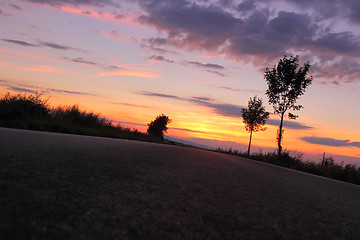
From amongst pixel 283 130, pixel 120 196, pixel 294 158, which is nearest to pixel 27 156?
pixel 120 196

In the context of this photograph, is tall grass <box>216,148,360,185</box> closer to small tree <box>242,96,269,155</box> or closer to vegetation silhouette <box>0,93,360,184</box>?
vegetation silhouette <box>0,93,360,184</box>

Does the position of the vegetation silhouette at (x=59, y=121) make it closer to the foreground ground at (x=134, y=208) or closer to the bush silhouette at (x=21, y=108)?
the bush silhouette at (x=21, y=108)

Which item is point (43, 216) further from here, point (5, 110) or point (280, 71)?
point (280, 71)

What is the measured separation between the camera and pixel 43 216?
1311mm

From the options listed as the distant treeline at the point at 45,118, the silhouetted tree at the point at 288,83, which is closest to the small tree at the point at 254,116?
the silhouetted tree at the point at 288,83

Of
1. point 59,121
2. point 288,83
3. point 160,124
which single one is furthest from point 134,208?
point 160,124

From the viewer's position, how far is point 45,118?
10.8 meters

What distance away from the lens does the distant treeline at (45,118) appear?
8977 millimetres

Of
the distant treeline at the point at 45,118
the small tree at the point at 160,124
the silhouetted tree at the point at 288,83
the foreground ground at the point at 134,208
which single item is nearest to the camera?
the foreground ground at the point at 134,208

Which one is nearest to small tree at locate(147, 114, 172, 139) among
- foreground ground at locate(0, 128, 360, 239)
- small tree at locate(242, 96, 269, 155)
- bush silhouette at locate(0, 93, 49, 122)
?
small tree at locate(242, 96, 269, 155)

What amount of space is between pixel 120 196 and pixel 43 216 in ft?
2.04

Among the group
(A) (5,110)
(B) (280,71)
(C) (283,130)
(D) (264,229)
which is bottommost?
(D) (264,229)

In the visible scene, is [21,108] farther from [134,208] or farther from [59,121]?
[134,208]

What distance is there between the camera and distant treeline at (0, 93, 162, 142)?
29.5 feet
